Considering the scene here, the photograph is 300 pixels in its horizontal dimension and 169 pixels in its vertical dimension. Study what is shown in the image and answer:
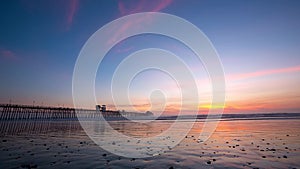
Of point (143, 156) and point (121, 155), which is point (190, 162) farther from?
point (121, 155)

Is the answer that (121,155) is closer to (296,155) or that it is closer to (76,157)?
(76,157)

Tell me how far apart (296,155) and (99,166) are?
11813 millimetres

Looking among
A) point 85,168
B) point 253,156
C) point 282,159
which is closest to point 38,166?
point 85,168

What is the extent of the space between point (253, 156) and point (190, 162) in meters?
4.37

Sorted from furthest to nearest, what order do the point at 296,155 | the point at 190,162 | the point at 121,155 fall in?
the point at 121,155
the point at 296,155
the point at 190,162

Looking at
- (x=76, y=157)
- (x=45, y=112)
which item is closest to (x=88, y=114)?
(x=45, y=112)

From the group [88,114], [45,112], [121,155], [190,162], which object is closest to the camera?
[190,162]

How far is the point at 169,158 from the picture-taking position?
12.9 m

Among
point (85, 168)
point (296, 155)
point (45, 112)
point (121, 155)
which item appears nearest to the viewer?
point (85, 168)

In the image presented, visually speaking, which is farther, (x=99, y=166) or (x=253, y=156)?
(x=253, y=156)

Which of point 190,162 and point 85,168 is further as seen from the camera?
point 190,162

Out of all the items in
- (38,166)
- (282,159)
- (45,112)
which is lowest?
(282,159)

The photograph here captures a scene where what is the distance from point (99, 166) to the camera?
11.0 meters

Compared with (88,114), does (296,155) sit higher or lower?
lower
